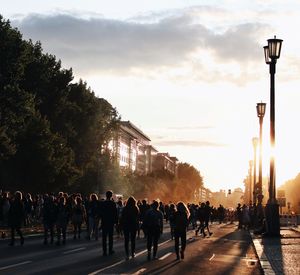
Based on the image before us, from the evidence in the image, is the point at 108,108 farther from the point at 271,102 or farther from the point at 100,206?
the point at 100,206

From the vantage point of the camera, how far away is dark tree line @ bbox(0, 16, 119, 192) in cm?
Answer: 5331

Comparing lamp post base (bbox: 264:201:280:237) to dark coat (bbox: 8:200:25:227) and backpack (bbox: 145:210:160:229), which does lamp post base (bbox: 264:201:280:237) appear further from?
backpack (bbox: 145:210:160:229)

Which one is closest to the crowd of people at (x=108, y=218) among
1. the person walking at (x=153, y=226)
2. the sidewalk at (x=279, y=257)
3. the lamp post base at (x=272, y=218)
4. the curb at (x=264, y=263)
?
the person walking at (x=153, y=226)

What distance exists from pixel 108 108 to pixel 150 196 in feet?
192

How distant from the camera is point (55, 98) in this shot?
68.4 metres

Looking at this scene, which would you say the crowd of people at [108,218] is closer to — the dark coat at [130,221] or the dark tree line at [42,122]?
the dark coat at [130,221]

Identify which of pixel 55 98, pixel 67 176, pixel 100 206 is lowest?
pixel 100 206

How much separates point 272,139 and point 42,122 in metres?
28.7

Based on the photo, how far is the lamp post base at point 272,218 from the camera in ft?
113

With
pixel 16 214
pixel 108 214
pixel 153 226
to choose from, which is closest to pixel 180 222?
pixel 153 226

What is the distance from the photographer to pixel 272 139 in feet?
116

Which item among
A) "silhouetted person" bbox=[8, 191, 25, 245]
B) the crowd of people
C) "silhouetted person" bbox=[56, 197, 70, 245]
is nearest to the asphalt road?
the crowd of people

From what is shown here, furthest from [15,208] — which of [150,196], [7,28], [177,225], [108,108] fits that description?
[150,196]

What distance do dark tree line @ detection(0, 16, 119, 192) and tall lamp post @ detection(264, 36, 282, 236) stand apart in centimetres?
2080
